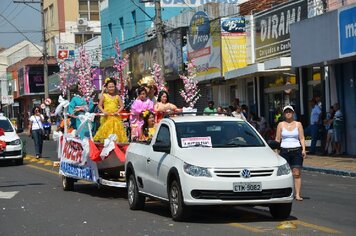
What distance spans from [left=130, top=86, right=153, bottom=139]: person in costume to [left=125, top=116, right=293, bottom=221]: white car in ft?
8.60

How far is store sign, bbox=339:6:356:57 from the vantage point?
74.4 ft

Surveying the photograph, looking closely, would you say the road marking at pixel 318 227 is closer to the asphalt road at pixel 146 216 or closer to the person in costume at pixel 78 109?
the asphalt road at pixel 146 216

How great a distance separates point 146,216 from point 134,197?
786mm

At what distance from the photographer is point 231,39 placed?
3256 centimetres

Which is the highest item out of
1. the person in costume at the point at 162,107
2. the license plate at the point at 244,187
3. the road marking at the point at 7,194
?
the person in costume at the point at 162,107

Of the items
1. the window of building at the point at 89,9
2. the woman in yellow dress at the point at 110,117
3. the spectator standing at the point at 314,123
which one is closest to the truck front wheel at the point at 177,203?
the woman in yellow dress at the point at 110,117

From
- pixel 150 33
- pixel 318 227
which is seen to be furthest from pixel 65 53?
pixel 318 227

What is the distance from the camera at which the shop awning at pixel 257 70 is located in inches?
1107

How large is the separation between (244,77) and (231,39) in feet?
5.49

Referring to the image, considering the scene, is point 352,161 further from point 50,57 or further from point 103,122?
point 50,57

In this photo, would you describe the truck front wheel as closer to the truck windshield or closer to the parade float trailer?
the truck windshield

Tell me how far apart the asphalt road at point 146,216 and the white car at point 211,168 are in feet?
1.15

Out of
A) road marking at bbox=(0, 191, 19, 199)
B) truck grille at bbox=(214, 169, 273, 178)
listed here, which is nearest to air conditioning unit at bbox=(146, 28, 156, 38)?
road marking at bbox=(0, 191, 19, 199)

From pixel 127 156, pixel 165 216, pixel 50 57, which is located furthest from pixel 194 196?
pixel 50 57
